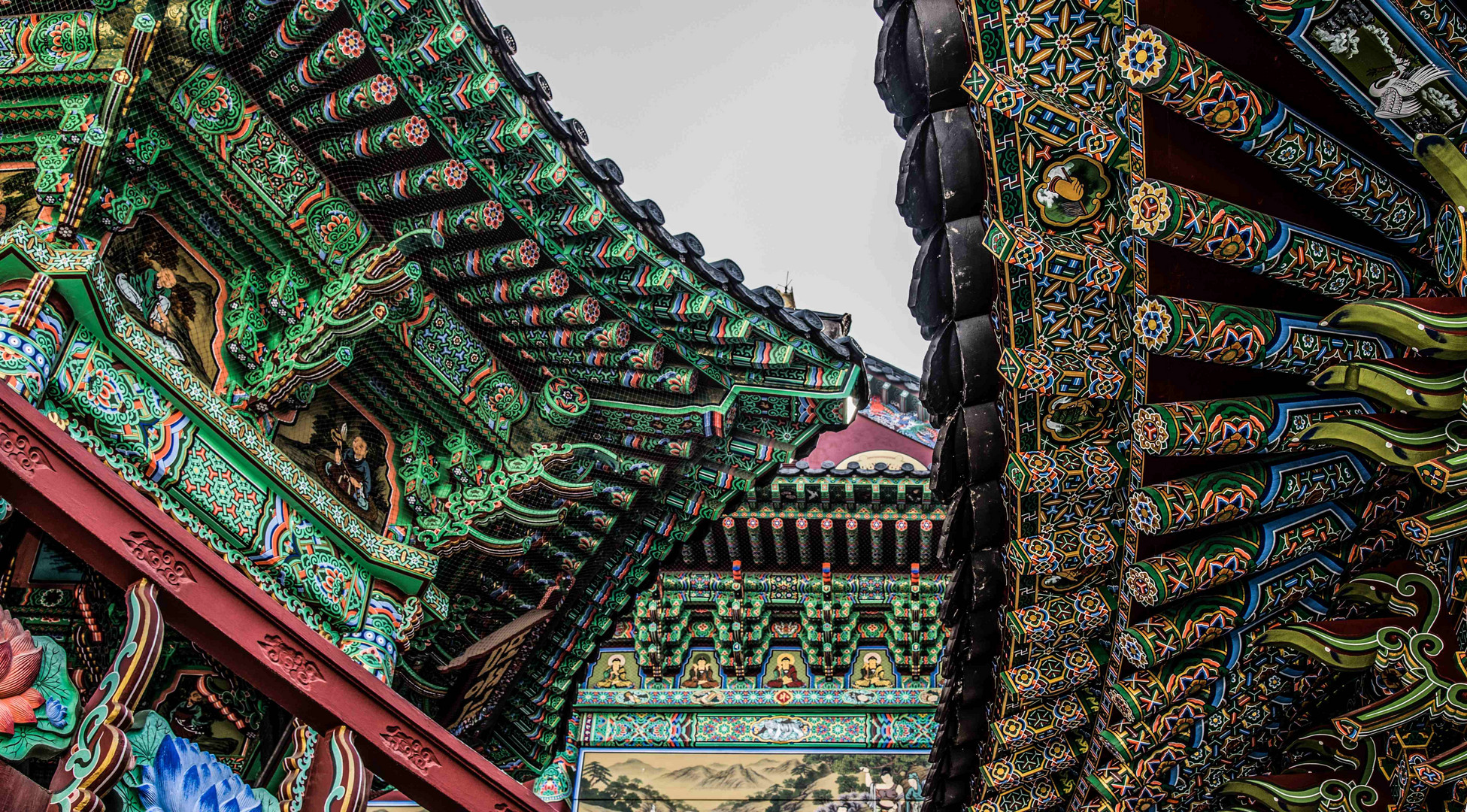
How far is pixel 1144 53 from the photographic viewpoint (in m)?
3.60

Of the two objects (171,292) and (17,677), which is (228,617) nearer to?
(17,677)

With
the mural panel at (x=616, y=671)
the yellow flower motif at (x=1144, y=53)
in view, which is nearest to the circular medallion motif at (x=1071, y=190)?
the yellow flower motif at (x=1144, y=53)

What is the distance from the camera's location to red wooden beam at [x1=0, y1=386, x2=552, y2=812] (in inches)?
166

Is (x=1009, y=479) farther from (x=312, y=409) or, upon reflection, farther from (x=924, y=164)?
(x=312, y=409)

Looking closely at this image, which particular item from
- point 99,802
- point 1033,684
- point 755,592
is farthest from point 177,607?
point 755,592

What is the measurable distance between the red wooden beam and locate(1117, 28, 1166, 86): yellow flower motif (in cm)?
353

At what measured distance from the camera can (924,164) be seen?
4.60 meters

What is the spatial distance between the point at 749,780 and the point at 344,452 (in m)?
7.21

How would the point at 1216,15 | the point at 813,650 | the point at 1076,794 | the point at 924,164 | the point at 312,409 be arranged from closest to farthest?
the point at 1216,15 → the point at 924,164 → the point at 1076,794 → the point at 312,409 → the point at 813,650

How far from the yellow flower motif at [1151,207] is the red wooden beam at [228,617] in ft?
10.7

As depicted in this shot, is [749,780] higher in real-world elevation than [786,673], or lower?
lower

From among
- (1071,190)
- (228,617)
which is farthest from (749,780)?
(1071,190)

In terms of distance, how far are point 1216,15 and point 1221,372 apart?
1270 mm

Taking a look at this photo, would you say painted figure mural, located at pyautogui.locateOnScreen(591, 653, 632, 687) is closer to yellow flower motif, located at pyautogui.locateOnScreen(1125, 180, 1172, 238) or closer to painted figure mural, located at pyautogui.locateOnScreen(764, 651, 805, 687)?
painted figure mural, located at pyautogui.locateOnScreen(764, 651, 805, 687)
